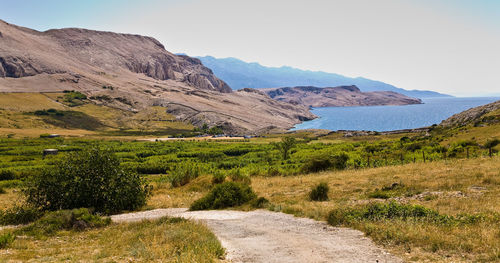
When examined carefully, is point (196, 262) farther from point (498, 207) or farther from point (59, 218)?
point (498, 207)

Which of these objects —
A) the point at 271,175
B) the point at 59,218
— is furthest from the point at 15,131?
the point at 59,218

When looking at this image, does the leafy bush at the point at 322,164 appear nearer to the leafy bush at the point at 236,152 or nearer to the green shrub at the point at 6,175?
the green shrub at the point at 6,175

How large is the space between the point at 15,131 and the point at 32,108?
50.3m

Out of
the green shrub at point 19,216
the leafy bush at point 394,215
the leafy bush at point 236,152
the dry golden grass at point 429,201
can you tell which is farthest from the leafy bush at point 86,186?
the leafy bush at point 236,152

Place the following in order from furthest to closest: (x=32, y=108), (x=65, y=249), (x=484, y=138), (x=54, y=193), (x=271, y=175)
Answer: (x=32, y=108) → (x=484, y=138) → (x=271, y=175) → (x=54, y=193) → (x=65, y=249)

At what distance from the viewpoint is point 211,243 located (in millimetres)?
12742

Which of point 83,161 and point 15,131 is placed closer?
point 83,161

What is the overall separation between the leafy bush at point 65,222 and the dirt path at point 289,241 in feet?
22.8

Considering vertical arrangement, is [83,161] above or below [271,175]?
above

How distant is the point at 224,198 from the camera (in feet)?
80.9

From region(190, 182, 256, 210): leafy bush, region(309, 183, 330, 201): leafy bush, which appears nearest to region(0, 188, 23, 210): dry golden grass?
region(190, 182, 256, 210): leafy bush

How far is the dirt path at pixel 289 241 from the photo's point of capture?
11.7 metres

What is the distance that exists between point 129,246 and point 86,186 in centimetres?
1315

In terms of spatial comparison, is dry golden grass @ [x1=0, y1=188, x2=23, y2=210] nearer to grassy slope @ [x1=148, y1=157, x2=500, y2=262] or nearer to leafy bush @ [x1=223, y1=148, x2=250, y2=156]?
grassy slope @ [x1=148, y1=157, x2=500, y2=262]
